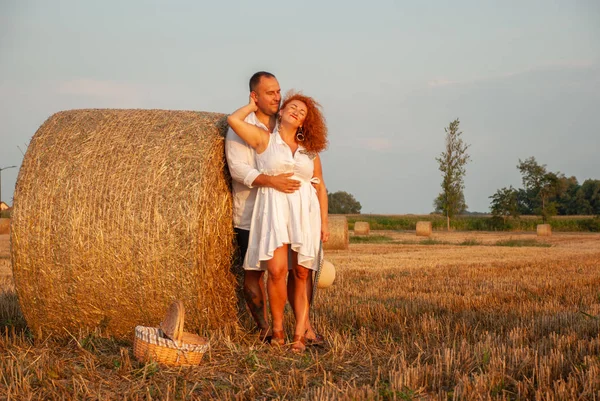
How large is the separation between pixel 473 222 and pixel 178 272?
136 feet

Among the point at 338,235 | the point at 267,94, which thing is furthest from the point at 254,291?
the point at 338,235

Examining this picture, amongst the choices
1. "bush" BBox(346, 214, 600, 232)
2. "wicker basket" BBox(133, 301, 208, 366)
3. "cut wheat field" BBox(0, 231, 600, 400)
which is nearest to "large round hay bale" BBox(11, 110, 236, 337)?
"cut wheat field" BBox(0, 231, 600, 400)

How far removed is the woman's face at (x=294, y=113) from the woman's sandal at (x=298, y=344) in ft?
5.70

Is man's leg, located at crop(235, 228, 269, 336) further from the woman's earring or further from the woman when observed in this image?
the woman's earring

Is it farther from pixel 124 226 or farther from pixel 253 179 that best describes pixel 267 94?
pixel 124 226

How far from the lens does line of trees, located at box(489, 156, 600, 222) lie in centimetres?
4350

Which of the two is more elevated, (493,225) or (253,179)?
(253,179)

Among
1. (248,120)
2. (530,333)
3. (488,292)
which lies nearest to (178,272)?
(248,120)

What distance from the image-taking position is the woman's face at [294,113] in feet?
18.3

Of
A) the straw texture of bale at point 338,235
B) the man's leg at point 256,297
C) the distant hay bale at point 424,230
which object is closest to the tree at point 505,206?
the distant hay bale at point 424,230

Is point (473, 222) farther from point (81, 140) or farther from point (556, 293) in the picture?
point (81, 140)

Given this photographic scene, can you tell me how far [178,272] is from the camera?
17.5 feet

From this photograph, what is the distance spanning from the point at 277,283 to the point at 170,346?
3.63ft

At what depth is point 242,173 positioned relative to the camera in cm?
548
